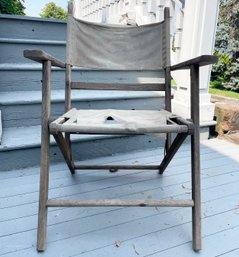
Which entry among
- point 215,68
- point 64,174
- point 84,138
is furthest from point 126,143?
point 215,68

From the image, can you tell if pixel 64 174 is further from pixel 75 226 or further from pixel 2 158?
pixel 75 226

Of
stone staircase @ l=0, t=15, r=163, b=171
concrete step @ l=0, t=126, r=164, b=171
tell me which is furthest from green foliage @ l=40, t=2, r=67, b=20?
concrete step @ l=0, t=126, r=164, b=171

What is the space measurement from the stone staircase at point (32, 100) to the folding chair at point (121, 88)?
0.29 meters

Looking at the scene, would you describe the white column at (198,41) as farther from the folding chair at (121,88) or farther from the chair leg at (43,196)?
the chair leg at (43,196)

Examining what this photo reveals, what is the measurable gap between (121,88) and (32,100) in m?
0.61

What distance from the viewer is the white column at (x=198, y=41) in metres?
1.79

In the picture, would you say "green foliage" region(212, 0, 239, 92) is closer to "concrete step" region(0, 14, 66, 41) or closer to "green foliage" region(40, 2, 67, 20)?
"concrete step" region(0, 14, 66, 41)

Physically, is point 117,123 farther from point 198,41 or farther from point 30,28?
point 30,28

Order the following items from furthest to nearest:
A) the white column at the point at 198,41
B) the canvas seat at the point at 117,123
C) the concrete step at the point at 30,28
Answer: the concrete step at the point at 30,28 → the white column at the point at 198,41 → the canvas seat at the point at 117,123

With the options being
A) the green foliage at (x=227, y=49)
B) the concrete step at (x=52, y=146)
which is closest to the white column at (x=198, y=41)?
the concrete step at (x=52, y=146)

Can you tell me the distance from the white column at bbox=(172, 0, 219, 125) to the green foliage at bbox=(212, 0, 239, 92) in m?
1.83

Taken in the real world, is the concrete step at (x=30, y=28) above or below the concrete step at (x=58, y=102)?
above

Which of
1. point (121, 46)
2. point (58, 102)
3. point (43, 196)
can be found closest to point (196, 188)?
point (43, 196)

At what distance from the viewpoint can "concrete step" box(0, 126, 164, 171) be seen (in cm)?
142
